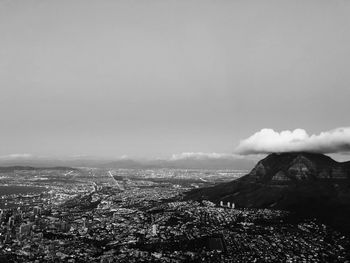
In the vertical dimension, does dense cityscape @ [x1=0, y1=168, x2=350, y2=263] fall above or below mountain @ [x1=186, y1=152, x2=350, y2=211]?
below

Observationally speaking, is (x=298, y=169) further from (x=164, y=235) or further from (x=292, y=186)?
(x=164, y=235)

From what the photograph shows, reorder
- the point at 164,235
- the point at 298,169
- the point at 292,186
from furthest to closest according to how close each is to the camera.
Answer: the point at 298,169 → the point at 292,186 → the point at 164,235

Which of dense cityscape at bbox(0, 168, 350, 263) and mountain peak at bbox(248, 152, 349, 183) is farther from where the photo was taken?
mountain peak at bbox(248, 152, 349, 183)

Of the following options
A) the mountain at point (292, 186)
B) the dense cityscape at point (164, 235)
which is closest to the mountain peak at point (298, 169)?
the mountain at point (292, 186)

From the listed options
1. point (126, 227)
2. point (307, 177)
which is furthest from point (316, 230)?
point (307, 177)

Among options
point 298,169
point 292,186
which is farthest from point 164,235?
point 298,169

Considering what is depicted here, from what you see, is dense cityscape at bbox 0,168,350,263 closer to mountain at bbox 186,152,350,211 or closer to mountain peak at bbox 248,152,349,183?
mountain at bbox 186,152,350,211

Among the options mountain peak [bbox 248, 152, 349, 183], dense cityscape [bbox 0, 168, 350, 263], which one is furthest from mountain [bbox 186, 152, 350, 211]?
dense cityscape [bbox 0, 168, 350, 263]

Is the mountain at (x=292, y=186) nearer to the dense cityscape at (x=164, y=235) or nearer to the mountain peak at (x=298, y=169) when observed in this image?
the mountain peak at (x=298, y=169)
